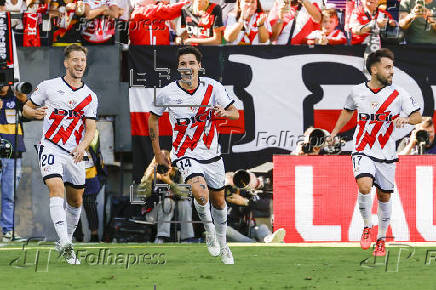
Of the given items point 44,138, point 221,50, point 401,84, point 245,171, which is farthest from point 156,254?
point 401,84

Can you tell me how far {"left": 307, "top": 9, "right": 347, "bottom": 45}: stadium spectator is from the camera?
15.6 metres

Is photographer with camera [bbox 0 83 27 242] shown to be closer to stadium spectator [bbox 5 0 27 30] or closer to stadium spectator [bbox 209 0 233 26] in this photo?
stadium spectator [bbox 5 0 27 30]

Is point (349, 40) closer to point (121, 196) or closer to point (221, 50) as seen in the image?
point (221, 50)

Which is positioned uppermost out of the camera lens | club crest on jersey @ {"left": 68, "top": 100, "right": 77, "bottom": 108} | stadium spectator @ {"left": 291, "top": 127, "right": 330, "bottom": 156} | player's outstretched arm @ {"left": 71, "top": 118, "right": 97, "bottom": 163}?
→ club crest on jersey @ {"left": 68, "top": 100, "right": 77, "bottom": 108}

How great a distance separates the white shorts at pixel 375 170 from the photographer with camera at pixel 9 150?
5469mm

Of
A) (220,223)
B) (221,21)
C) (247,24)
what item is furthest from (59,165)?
(247,24)

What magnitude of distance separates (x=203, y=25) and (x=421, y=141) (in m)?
4.06

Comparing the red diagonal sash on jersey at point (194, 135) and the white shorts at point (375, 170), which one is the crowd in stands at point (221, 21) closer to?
the white shorts at point (375, 170)

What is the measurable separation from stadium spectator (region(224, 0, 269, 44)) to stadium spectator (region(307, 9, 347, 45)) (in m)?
0.81

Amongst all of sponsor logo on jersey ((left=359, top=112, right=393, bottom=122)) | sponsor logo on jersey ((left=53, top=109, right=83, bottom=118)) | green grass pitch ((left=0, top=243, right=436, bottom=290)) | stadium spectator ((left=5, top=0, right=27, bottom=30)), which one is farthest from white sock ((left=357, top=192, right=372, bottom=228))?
stadium spectator ((left=5, top=0, right=27, bottom=30))

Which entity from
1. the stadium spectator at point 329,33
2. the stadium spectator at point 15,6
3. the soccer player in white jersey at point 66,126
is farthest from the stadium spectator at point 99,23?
the soccer player in white jersey at point 66,126

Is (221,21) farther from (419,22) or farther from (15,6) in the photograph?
(15,6)

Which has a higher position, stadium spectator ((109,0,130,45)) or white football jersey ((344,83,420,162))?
stadium spectator ((109,0,130,45))

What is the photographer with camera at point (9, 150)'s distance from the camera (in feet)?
46.9
